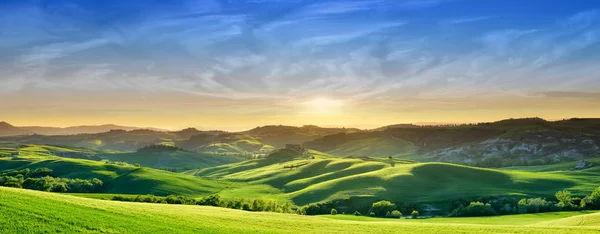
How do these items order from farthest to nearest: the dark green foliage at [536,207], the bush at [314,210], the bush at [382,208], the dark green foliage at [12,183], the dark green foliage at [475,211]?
the bush at [314,210] → the dark green foliage at [12,183] → the bush at [382,208] → the dark green foliage at [475,211] → the dark green foliage at [536,207]

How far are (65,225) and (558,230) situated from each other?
54270mm

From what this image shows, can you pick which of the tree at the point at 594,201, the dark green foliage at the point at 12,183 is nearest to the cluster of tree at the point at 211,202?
the dark green foliage at the point at 12,183

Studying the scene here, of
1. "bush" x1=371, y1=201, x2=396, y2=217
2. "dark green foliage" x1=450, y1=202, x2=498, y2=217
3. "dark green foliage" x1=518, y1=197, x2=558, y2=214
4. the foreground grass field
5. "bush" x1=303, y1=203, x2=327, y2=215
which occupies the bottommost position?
"bush" x1=303, y1=203, x2=327, y2=215

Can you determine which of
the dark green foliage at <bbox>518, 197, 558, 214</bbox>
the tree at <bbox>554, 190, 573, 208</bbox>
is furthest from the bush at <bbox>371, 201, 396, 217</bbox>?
the tree at <bbox>554, 190, 573, 208</bbox>

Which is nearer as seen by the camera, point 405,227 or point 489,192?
point 405,227

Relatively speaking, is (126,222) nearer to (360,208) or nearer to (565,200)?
(360,208)

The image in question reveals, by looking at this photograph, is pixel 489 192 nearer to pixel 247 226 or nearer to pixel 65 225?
pixel 247 226

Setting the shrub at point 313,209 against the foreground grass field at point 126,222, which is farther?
the shrub at point 313,209

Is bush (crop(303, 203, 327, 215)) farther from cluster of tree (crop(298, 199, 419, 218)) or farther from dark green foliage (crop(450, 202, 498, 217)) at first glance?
dark green foliage (crop(450, 202, 498, 217))

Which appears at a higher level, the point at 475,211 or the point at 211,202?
the point at 211,202

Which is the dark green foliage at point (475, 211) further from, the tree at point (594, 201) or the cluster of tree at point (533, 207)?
the tree at point (594, 201)

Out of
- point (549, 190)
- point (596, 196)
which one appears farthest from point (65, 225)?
point (549, 190)

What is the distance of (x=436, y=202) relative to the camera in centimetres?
17962

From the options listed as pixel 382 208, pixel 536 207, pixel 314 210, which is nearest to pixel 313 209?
→ pixel 314 210
